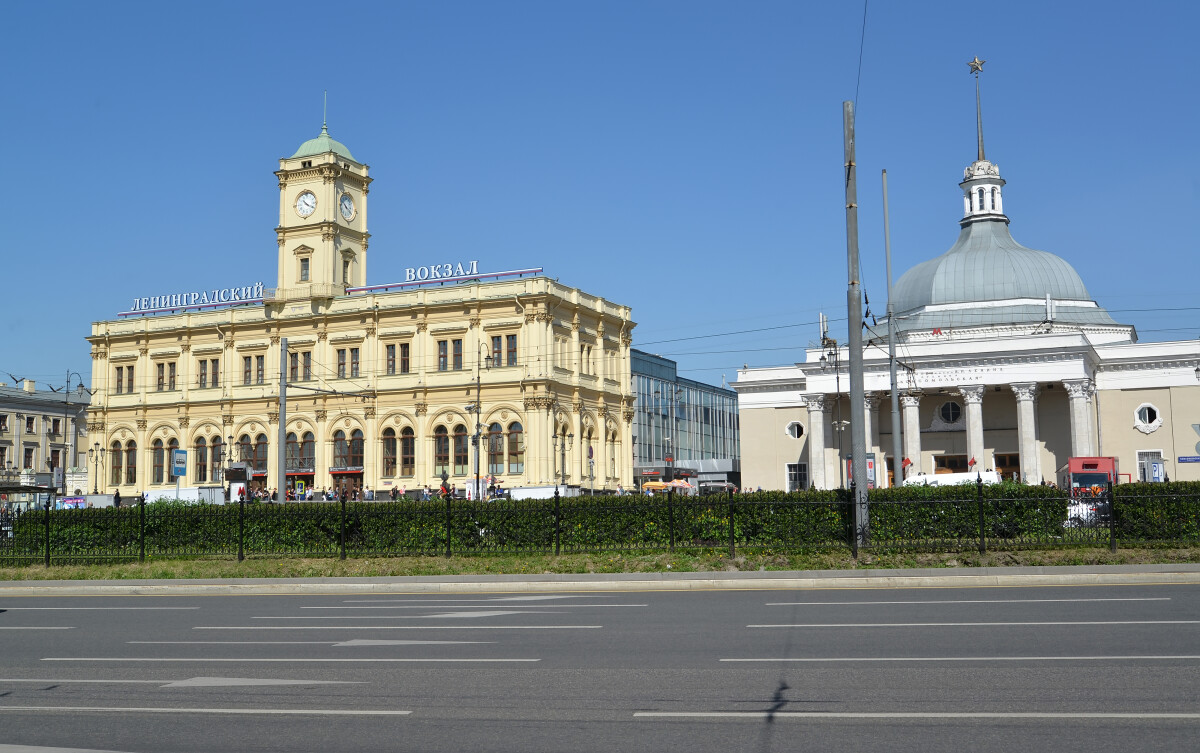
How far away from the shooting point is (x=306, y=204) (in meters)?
79.1

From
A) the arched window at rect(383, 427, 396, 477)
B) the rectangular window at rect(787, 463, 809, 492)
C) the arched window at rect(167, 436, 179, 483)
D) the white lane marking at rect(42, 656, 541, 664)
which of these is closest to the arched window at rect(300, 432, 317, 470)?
the arched window at rect(383, 427, 396, 477)

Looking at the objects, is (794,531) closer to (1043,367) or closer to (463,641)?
(463,641)

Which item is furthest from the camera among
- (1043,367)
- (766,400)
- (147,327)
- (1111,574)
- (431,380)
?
(147,327)

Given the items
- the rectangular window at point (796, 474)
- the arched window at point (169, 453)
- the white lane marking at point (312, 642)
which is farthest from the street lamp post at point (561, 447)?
the white lane marking at point (312, 642)

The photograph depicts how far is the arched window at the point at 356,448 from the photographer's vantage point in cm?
7631

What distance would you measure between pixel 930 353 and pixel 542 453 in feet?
80.6

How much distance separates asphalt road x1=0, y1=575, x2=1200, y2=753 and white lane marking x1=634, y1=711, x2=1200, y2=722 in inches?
1.3

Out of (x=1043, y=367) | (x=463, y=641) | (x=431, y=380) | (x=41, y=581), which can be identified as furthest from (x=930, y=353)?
(x=463, y=641)

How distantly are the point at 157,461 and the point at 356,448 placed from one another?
18.1 m

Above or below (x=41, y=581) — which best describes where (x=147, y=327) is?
above

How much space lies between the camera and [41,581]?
25.3 meters

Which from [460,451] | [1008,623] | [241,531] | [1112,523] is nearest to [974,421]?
[460,451]

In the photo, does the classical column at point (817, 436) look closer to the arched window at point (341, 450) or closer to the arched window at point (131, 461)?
the arched window at point (341, 450)

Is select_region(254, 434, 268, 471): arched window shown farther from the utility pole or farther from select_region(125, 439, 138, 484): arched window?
the utility pole
